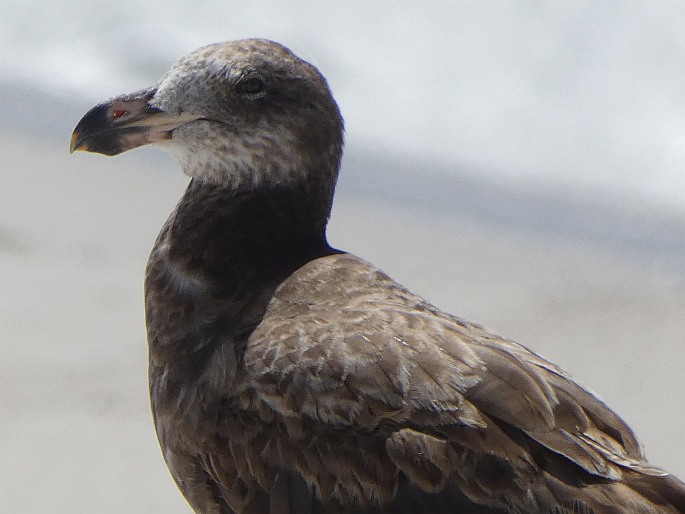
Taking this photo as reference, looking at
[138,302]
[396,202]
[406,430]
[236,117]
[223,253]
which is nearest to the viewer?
[406,430]

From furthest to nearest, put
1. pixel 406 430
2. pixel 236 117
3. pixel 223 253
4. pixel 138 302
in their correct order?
pixel 138 302, pixel 223 253, pixel 236 117, pixel 406 430

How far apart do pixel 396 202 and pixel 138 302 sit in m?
2.97

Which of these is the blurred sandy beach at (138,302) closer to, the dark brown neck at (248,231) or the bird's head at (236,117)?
the dark brown neck at (248,231)

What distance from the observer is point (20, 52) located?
44.0ft

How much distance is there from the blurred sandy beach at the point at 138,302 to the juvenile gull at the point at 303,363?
2147mm

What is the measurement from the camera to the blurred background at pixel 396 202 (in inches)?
264

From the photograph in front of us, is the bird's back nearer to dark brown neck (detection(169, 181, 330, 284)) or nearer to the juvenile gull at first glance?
the juvenile gull

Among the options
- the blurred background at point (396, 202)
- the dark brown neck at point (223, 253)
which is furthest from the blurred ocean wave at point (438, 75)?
the dark brown neck at point (223, 253)

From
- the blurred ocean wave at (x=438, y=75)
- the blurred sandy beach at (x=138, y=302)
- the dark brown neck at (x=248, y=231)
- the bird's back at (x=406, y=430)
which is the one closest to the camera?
the bird's back at (x=406, y=430)

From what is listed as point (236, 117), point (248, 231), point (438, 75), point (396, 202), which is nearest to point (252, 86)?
point (236, 117)

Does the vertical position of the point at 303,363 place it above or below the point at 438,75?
below

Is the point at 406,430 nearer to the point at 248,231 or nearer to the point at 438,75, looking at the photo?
the point at 248,231

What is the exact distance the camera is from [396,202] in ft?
33.6

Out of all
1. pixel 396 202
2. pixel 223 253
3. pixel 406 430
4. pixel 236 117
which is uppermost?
pixel 396 202
